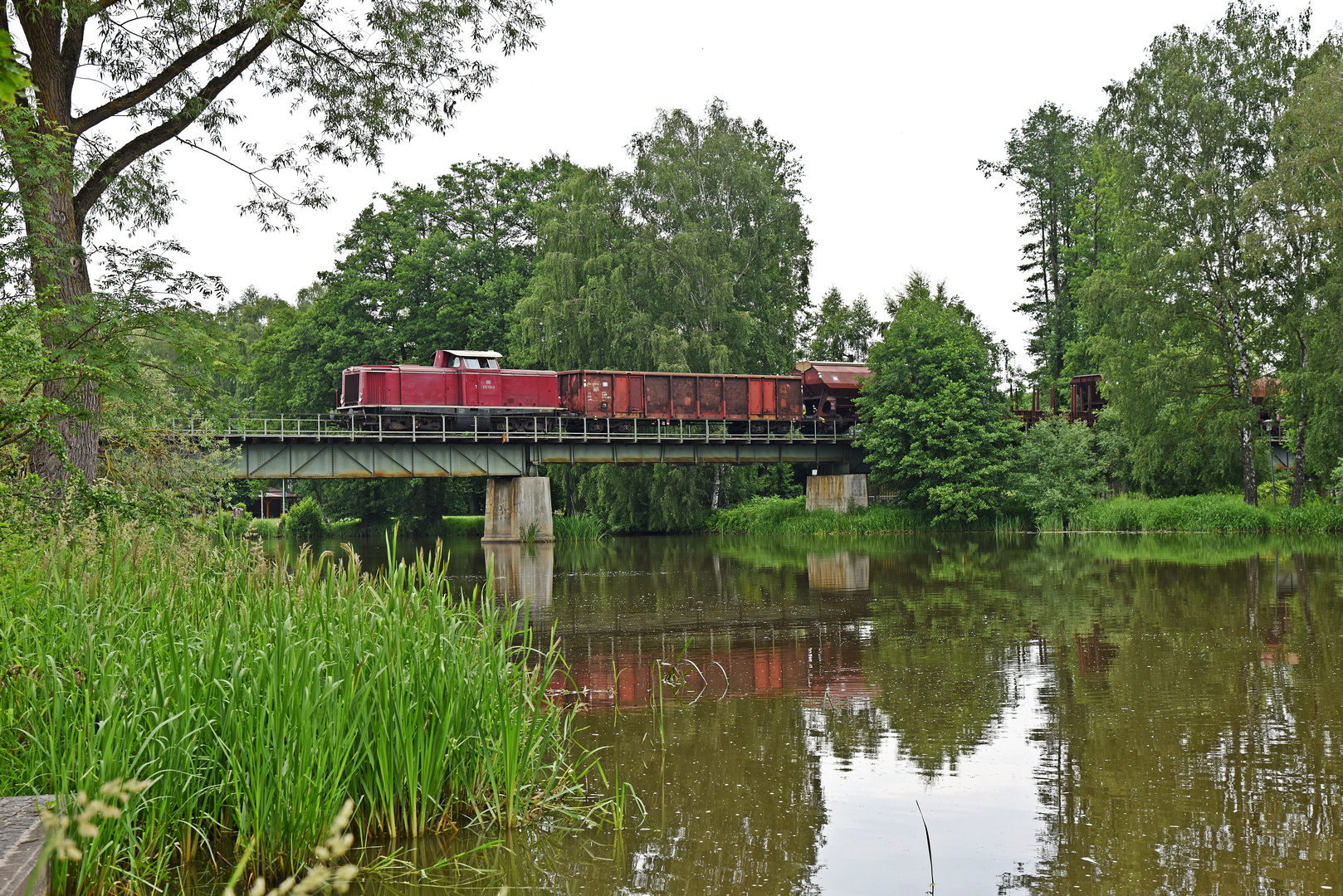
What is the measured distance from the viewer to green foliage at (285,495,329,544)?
Result: 171 feet

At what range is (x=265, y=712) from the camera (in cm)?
454

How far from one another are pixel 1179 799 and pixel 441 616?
402cm

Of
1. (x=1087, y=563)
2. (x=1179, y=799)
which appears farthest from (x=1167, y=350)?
(x=1179, y=799)

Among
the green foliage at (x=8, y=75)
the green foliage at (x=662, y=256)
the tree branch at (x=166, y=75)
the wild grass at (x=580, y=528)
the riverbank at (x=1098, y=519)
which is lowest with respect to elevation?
the wild grass at (x=580, y=528)

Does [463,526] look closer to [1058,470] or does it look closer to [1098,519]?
[1058,470]

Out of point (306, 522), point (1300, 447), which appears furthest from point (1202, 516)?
point (306, 522)

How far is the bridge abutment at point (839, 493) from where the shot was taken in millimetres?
42375

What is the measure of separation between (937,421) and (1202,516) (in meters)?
9.58

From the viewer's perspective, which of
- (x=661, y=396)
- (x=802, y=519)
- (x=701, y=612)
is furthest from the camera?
(x=802, y=519)

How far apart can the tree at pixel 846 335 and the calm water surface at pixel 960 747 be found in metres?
42.3

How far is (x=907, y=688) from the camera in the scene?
8.98 m

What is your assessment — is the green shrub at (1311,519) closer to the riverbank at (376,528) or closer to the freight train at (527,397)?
the freight train at (527,397)

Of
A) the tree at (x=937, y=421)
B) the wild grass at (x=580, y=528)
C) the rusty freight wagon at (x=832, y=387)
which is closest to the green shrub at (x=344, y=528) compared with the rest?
the wild grass at (x=580, y=528)

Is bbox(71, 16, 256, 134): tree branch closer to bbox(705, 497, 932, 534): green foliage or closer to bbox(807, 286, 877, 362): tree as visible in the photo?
bbox(705, 497, 932, 534): green foliage
